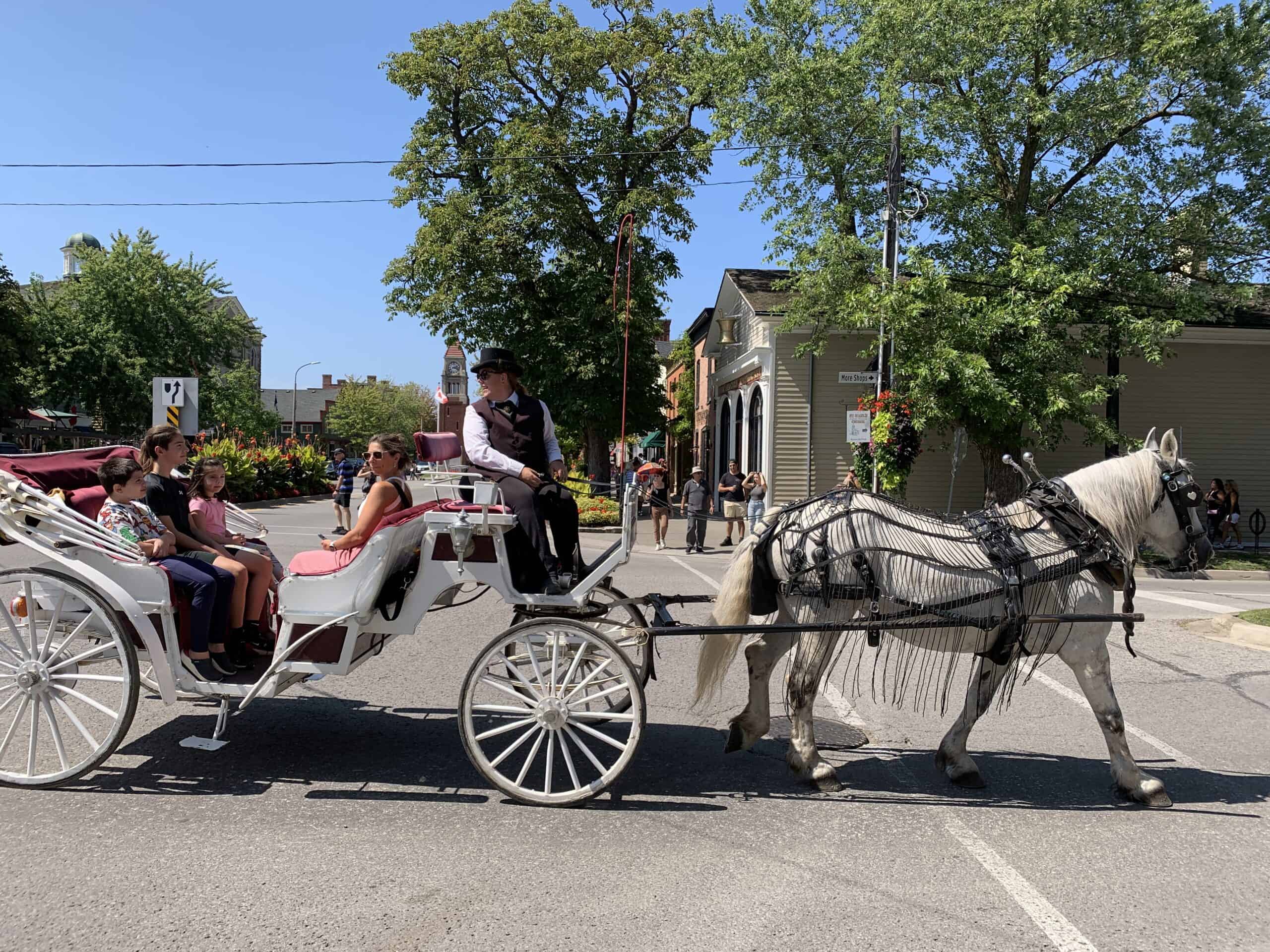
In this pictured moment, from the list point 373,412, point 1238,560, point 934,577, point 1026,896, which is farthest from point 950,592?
point 373,412

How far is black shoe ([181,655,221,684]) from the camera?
4883mm

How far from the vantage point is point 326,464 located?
41406 mm

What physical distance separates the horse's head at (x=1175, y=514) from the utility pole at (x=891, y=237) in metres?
12.6

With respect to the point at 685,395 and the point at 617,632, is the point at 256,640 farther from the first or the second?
the point at 685,395

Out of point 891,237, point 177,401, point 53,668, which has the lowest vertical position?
point 53,668

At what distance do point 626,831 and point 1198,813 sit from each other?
281cm

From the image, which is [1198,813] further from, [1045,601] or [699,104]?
[699,104]

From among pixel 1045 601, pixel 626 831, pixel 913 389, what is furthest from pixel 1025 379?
pixel 626 831

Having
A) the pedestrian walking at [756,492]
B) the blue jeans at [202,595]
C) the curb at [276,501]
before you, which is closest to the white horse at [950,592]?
the blue jeans at [202,595]

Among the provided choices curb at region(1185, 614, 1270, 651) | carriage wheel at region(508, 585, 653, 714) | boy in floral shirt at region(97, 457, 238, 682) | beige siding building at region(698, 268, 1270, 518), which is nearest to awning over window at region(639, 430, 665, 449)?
beige siding building at region(698, 268, 1270, 518)

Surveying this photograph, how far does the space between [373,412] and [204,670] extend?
295ft

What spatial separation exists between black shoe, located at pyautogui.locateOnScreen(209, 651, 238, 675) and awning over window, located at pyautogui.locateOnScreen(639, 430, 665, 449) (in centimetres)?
3570

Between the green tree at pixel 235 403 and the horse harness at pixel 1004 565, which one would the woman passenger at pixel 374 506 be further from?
the green tree at pixel 235 403

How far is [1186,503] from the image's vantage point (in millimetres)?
4848
